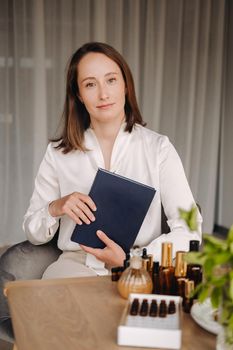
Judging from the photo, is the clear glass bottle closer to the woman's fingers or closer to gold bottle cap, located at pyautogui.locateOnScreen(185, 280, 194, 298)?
gold bottle cap, located at pyautogui.locateOnScreen(185, 280, 194, 298)

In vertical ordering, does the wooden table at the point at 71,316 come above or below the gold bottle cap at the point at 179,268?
below

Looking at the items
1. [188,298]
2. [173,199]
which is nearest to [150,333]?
[188,298]

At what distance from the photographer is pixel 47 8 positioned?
12.5 feet

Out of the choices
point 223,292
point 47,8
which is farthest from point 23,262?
point 47,8

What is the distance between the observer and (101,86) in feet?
5.75

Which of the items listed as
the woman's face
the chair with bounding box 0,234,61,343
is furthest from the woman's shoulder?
the chair with bounding box 0,234,61,343

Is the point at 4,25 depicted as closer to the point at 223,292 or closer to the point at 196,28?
the point at 196,28

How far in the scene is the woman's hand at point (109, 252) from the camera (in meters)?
1.55

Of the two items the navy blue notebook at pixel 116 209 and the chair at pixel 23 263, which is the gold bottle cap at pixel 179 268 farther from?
the chair at pixel 23 263

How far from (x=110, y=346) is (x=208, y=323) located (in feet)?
0.76

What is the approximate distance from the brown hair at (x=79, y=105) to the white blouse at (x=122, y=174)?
1.3 inches

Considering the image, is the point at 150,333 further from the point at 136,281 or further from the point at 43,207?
the point at 43,207

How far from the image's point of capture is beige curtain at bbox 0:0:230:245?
3.79 m

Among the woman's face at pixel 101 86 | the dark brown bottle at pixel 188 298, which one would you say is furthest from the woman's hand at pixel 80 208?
the dark brown bottle at pixel 188 298
